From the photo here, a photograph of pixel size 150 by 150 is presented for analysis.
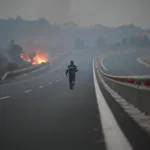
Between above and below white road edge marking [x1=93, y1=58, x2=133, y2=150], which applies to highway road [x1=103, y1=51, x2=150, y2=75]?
below

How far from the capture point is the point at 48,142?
6465 mm

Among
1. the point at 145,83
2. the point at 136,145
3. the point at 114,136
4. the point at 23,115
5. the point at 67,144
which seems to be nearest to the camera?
the point at 136,145

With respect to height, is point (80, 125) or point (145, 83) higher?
point (145, 83)

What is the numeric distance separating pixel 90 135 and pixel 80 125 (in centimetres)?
138

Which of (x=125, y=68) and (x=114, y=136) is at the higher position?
(x=114, y=136)

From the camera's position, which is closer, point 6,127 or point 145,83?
point 6,127

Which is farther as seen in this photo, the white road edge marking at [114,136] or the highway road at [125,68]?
the highway road at [125,68]

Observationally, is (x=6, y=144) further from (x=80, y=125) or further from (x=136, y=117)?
(x=136, y=117)

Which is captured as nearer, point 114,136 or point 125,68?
point 114,136

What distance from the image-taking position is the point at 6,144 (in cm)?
628

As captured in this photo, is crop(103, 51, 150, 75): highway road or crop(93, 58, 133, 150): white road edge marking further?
crop(103, 51, 150, 75): highway road

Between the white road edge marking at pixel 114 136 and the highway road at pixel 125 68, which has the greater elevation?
the white road edge marking at pixel 114 136

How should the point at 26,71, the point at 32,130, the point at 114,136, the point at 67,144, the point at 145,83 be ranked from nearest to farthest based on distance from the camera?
the point at 67,144, the point at 114,136, the point at 32,130, the point at 145,83, the point at 26,71

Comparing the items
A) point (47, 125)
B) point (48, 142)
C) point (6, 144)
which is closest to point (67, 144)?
point (48, 142)
